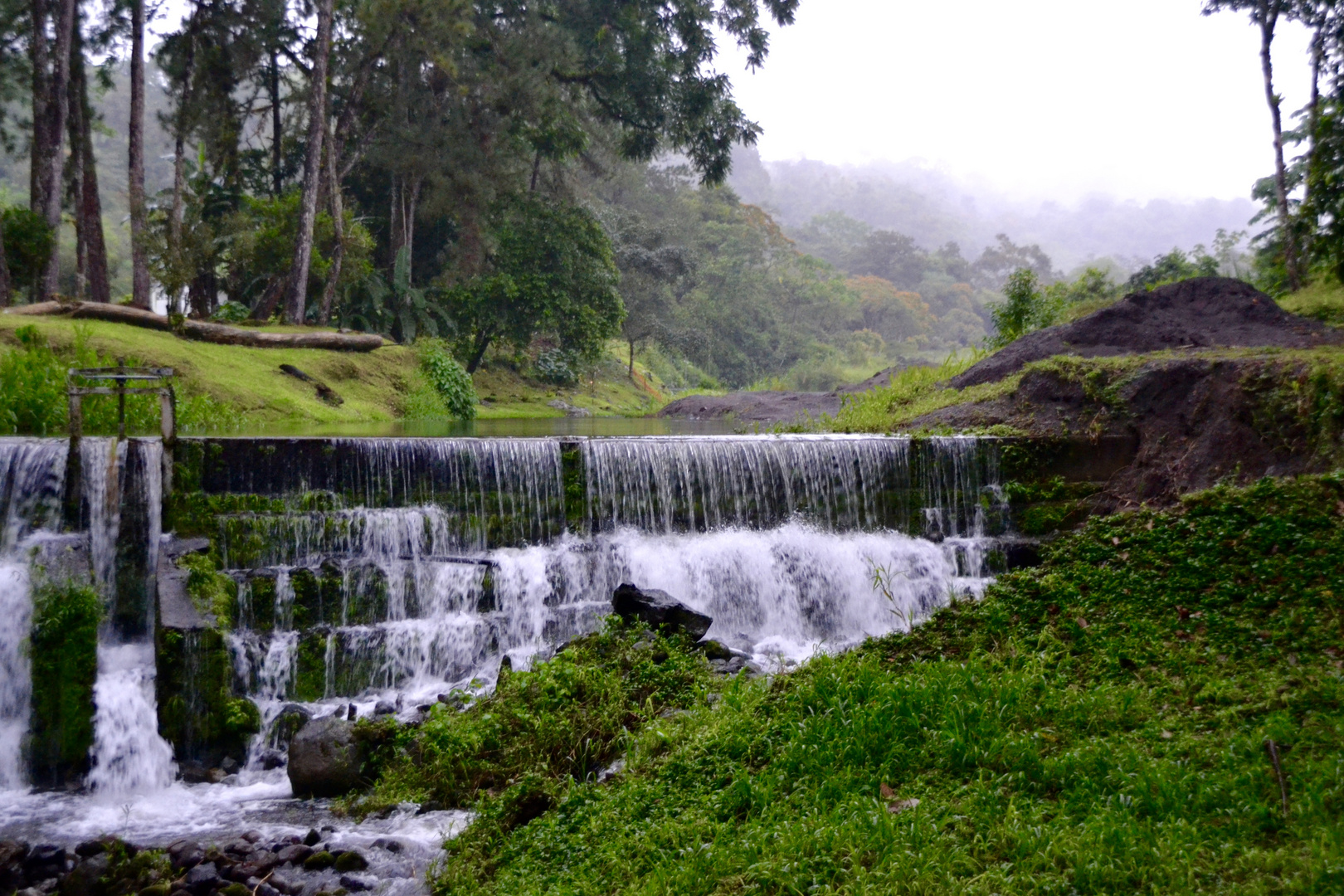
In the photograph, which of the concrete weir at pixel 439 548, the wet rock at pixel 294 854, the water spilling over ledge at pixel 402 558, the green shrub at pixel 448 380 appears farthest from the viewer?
the green shrub at pixel 448 380

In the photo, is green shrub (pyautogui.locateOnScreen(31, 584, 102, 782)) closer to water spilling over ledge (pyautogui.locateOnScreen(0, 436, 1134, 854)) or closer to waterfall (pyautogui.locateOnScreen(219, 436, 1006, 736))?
water spilling over ledge (pyautogui.locateOnScreen(0, 436, 1134, 854))

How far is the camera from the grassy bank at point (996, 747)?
333 cm

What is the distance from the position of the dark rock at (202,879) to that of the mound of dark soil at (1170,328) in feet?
41.0

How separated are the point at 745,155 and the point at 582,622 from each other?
4371 inches

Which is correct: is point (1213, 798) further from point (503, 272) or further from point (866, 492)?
point (503, 272)

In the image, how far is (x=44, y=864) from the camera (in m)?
4.87

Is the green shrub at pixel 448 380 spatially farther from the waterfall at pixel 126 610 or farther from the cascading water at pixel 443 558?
the waterfall at pixel 126 610

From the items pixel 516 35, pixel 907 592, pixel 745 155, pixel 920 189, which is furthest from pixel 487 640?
pixel 920 189

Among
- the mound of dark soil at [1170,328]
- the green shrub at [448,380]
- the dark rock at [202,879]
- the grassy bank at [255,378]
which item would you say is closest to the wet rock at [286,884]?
the dark rock at [202,879]

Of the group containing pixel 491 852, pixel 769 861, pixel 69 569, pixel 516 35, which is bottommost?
pixel 491 852

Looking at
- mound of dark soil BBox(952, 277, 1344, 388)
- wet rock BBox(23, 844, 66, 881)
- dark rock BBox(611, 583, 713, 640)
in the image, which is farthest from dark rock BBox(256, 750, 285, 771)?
mound of dark soil BBox(952, 277, 1344, 388)

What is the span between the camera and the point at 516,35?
24031 mm

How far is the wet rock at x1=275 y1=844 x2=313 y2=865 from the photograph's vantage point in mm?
4824

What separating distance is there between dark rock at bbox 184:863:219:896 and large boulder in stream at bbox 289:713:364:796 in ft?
3.99
